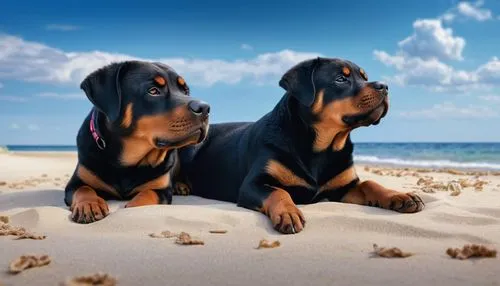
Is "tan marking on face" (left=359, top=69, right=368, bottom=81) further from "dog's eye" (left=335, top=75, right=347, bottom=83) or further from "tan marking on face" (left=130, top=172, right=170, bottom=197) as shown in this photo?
"tan marking on face" (left=130, top=172, right=170, bottom=197)

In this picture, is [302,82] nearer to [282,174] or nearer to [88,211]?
[282,174]

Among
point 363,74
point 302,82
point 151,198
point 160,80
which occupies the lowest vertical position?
point 151,198

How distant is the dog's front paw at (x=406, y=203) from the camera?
174 inches

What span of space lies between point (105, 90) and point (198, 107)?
828 millimetres

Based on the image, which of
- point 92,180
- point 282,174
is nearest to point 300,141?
point 282,174

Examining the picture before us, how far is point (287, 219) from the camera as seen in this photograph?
12.3ft

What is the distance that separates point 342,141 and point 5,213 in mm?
2955

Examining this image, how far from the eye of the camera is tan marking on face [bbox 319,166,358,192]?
4.96m

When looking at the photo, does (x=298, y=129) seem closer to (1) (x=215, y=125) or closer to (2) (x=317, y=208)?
(2) (x=317, y=208)

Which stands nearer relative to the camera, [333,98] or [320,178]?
[333,98]

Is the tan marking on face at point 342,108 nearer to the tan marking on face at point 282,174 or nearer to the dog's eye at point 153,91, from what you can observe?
the tan marking on face at point 282,174

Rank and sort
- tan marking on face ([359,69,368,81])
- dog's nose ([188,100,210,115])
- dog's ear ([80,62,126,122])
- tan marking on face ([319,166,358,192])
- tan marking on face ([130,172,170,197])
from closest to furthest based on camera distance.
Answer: dog's nose ([188,100,210,115])
dog's ear ([80,62,126,122])
tan marking on face ([319,166,358,192])
tan marking on face ([359,69,368,81])
tan marking on face ([130,172,170,197])

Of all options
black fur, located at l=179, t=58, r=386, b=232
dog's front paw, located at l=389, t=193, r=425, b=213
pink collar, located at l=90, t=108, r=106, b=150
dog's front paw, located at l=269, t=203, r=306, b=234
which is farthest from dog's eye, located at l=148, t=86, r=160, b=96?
dog's front paw, located at l=389, t=193, r=425, b=213

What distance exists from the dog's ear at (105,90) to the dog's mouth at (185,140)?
1.40ft
